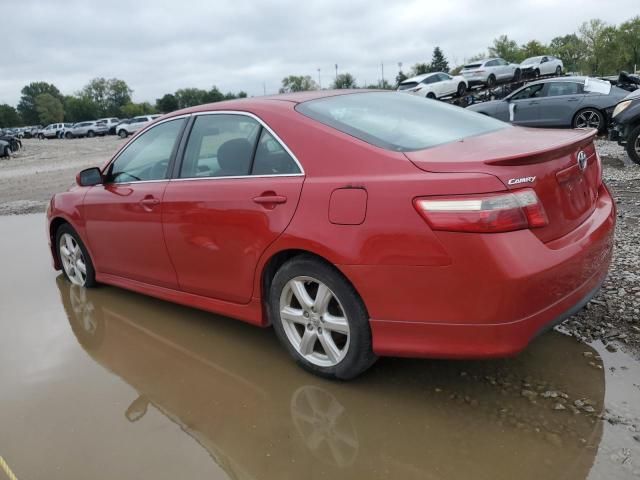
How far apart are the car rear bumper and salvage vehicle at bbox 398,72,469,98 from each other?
22.5 metres

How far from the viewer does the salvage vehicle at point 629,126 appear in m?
8.14

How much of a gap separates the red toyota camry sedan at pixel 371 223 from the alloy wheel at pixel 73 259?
1.18m

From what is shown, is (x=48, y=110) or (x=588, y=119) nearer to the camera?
(x=588, y=119)

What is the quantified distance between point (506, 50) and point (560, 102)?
250 feet

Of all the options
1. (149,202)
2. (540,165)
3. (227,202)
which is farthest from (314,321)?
(149,202)

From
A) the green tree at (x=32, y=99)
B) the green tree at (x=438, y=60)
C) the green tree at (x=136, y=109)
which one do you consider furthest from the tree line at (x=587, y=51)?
the green tree at (x=32, y=99)

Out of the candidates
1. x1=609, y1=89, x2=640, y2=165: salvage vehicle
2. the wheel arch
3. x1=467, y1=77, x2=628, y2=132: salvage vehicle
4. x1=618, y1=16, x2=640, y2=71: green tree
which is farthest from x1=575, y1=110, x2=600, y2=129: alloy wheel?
x1=618, y1=16, x2=640, y2=71: green tree

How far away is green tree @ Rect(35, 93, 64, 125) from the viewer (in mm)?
105375

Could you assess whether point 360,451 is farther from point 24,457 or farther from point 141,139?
point 141,139

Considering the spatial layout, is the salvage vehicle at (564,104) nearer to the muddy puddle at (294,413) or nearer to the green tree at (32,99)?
the muddy puddle at (294,413)

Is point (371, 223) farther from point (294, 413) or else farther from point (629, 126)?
point (629, 126)

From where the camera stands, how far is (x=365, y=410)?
110 inches

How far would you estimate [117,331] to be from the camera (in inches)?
160

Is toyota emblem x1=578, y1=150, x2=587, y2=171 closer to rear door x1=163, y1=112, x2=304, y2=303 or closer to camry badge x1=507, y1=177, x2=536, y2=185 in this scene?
camry badge x1=507, y1=177, x2=536, y2=185
